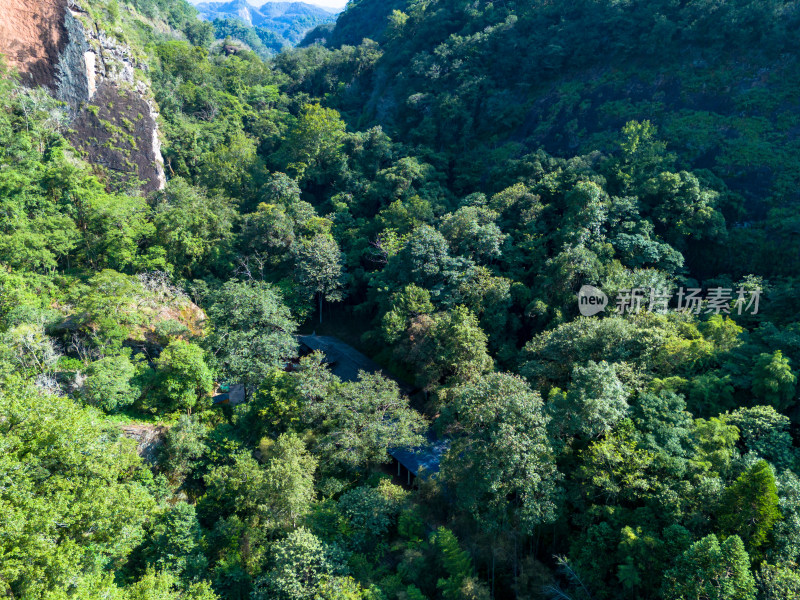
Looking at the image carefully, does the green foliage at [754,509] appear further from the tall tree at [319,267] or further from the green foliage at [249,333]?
the tall tree at [319,267]

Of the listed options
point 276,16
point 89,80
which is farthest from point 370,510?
point 276,16

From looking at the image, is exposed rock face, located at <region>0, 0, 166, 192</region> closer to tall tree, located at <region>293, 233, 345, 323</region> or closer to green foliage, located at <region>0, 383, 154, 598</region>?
tall tree, located at <region>293, 233, 345, 323</region>

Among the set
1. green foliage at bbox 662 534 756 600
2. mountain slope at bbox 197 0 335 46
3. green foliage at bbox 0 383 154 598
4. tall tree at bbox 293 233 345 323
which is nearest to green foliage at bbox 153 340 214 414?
green foliage at bbox 0 383 154 598

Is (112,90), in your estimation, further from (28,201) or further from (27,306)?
(27,306)

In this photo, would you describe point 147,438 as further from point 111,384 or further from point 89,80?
point 89,80

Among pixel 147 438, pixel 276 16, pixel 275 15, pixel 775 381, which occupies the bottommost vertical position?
pixel 147 438

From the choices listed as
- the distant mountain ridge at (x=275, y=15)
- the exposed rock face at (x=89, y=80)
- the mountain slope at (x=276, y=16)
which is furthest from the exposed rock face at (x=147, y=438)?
the distant mountain ridge at (x=275, y=15)
